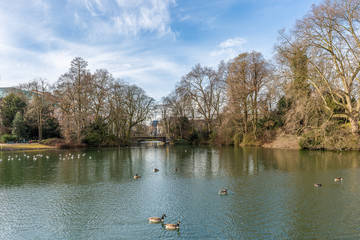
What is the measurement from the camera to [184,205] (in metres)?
9.13

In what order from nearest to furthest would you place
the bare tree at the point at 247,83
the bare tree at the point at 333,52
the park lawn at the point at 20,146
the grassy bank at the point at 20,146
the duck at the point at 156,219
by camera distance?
1. the duck at the point at 156,219
2. the bare tree at the point at 333,52
3. the grassy bank at the point at 20,146
4. the park lawn at the point at 20,146
5. the bare tree at the point at 247,83

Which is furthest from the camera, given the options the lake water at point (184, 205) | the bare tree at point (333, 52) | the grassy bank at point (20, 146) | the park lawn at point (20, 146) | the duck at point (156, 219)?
the park lawn at point (20, 146)

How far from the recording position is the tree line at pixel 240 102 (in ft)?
74.0

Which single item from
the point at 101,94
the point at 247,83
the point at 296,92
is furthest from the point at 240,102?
the point at 101,94

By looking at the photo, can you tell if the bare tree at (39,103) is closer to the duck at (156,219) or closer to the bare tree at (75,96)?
the bare tree at (75,96)

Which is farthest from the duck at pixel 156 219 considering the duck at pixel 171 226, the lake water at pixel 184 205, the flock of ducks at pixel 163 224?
the duck at pixel 171 226

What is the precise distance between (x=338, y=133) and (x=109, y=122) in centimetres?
3087

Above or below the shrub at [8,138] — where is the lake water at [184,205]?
below

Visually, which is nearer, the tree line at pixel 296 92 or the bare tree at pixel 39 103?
the tree line at pixel 296 92

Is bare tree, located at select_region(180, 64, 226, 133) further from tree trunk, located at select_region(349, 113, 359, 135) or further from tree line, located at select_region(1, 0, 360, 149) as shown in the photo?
tree trunk, located at select_region(349, 113, 359, 135)

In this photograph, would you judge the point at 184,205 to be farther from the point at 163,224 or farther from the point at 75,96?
the point at 75,96

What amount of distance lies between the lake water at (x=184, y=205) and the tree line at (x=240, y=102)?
428 inches

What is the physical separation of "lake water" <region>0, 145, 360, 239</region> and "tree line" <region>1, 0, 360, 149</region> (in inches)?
428

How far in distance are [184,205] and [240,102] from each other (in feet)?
100
